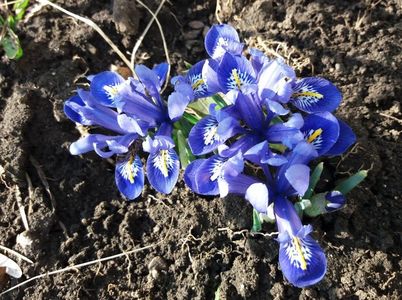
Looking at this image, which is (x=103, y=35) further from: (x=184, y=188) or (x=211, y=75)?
(x=211, y=75)

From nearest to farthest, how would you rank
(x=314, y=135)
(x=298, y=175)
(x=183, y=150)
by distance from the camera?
(x=298, y=175) < (x=314, y=135) < (x=183, y=150)

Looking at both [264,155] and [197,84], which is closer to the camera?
[264,155]

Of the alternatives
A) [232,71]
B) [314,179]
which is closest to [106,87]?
[232,71]

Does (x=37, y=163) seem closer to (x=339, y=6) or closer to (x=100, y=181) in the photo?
(x=100, y=181)

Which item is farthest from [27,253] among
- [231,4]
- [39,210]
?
[231,4]

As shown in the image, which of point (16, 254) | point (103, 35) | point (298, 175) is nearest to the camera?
point (298, 175)

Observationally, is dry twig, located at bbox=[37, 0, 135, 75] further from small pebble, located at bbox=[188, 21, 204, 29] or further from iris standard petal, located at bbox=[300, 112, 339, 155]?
iris standard petal, located at bbox=[300, 112, 339, 155]

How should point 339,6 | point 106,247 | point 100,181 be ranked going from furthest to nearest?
point 339,6 → point 100,181 → point 106,247

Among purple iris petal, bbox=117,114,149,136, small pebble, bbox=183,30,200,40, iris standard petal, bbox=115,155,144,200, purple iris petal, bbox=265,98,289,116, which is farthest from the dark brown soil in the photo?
purple iris petal, bbox=265,98,289,116

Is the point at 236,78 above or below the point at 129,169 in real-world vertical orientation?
above
